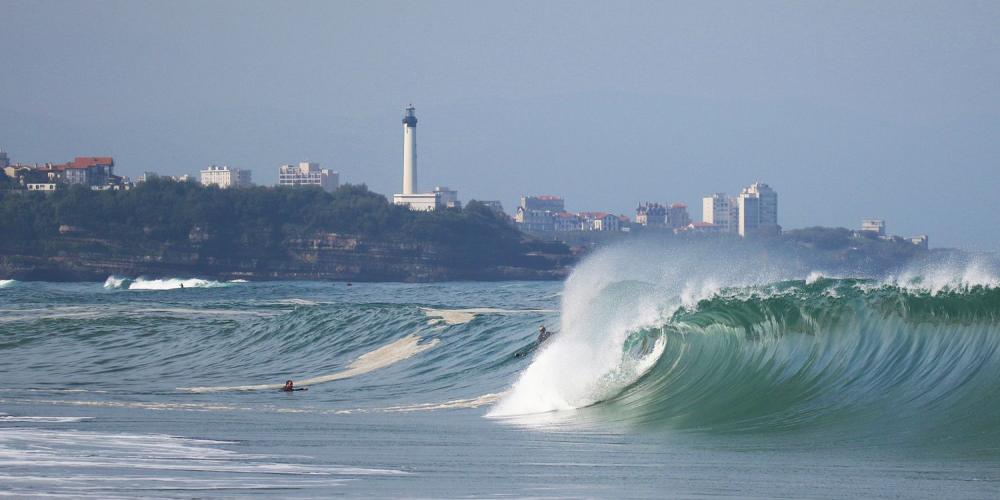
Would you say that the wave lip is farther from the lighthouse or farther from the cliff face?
the lighthouse

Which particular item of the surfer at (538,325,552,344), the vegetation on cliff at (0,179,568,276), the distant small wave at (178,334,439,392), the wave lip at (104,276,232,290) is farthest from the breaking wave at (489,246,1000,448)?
the vegetation on cliff at (0,179,568,276)

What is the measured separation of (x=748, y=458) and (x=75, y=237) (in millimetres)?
147410

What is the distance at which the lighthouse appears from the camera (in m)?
181

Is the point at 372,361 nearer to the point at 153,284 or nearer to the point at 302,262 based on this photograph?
the point at 153,284

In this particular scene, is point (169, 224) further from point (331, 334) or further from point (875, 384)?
point (875, 384)

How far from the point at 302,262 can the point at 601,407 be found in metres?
142

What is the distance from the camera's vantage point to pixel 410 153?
187875mm

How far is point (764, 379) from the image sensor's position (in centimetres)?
1834

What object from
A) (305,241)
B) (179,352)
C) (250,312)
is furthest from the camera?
(305,241)

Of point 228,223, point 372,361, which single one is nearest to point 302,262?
point 228,223

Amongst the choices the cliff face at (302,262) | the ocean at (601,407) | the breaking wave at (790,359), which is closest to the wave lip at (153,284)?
the cliff face at (302,262)

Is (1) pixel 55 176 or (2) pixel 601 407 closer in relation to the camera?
(2) pixel 601 407

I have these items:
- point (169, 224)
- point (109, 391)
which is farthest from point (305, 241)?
point (109, 391)

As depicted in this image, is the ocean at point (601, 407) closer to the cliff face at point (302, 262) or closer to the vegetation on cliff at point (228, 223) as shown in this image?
the cliff face at point (302, 262)
